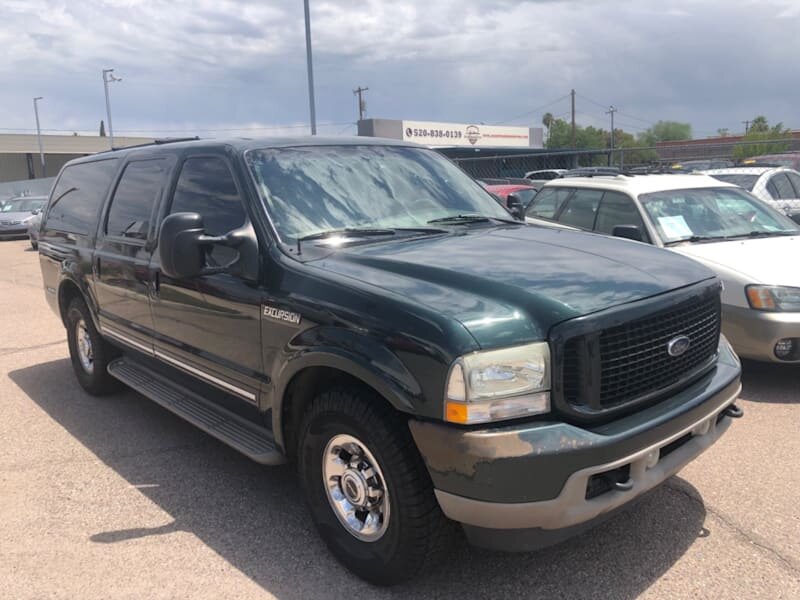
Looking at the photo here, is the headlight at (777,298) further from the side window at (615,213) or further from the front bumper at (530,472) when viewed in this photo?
the front bumper at (530,472)

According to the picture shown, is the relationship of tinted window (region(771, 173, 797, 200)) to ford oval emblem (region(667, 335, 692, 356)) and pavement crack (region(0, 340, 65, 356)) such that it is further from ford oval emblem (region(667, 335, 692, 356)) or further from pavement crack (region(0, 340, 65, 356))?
pavement crack (region(0, 340, 65, 356))

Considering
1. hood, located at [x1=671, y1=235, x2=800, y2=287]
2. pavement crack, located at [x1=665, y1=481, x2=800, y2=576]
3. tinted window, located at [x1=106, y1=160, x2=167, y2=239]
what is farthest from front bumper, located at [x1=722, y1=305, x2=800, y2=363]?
tinted window, located at [x1=106, y1=160, x2=167, y2=239]

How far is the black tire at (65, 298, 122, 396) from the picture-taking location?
18.2 ft

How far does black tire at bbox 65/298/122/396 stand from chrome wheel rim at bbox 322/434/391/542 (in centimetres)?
310

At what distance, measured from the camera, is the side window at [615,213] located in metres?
6.38

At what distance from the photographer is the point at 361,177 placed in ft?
13.1

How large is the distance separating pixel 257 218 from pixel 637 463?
211 cm

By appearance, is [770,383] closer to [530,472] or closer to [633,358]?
[633,358]

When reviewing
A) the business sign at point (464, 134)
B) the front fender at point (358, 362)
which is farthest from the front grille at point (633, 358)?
the business sign at point (464, 134)

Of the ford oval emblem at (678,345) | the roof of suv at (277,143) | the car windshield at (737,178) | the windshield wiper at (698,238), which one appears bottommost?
the ford oval emblem at (678,345)

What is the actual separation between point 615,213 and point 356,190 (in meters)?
3.58

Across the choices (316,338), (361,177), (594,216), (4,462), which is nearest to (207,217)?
(361,177)

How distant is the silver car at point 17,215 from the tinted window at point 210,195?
67.6 feet

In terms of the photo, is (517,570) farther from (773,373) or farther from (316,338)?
(773,373)
